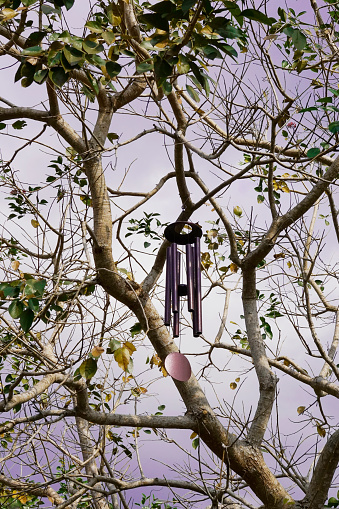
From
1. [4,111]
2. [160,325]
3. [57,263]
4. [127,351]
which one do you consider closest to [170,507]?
[160,325]

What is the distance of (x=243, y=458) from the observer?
9.93ft

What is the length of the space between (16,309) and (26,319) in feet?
0.20

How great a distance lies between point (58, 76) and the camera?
2.10m

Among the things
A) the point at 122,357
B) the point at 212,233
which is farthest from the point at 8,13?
the point at 212,233

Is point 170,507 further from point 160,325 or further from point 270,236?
point 270,236

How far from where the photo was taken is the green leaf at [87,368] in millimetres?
2217

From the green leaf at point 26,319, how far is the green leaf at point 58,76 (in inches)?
32.2

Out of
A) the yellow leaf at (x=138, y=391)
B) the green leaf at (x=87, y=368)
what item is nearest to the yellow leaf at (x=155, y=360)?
the yellow leaf at (x=138, y=391)

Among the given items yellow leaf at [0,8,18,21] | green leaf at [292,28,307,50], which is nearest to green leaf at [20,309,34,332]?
yellow leaf at [0,8,18,21]

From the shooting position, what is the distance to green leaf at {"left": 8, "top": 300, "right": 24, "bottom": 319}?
2.15 m

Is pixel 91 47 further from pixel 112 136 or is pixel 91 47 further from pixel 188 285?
pixel 112 136

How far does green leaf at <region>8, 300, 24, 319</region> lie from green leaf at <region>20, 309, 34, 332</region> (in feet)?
0.07

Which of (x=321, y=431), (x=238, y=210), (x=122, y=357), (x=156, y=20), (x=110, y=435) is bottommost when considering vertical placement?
(x=122, y=357)

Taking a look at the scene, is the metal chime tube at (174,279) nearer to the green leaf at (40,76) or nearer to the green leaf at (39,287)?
the green leaf at (39,287)
